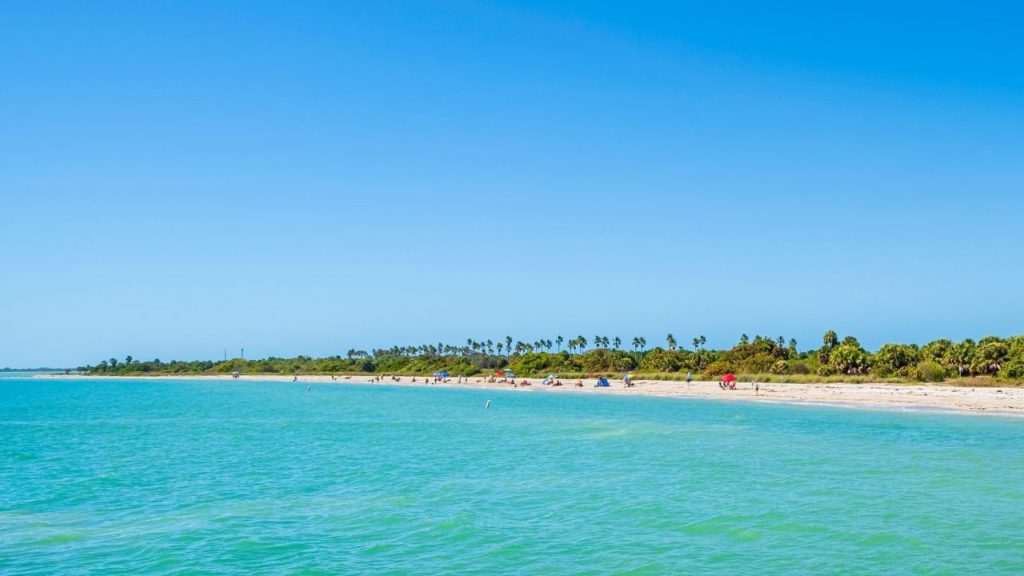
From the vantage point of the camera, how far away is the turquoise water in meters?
16.3

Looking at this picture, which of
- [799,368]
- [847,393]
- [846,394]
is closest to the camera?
[846,394]

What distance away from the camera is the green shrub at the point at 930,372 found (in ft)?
239

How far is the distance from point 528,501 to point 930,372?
65.2m

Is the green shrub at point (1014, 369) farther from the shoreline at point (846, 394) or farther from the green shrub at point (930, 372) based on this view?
the green shrub at point (930, 372)

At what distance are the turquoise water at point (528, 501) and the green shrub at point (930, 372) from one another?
1283 inches

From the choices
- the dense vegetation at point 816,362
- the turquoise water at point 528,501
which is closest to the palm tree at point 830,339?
the dense vegetation at point 816,362

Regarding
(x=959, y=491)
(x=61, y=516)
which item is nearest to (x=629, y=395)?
(x=959, y=491)

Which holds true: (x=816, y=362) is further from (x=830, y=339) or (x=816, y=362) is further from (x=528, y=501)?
(x=528, y=501)

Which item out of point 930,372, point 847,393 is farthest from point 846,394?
point 930,372

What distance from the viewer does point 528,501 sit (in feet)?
73.7

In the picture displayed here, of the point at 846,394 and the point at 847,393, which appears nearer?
the point at 846,394

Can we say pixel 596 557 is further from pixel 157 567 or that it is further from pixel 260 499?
pixel 260 499

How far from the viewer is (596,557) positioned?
53.7 feet

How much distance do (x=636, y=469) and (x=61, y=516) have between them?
18897mm
